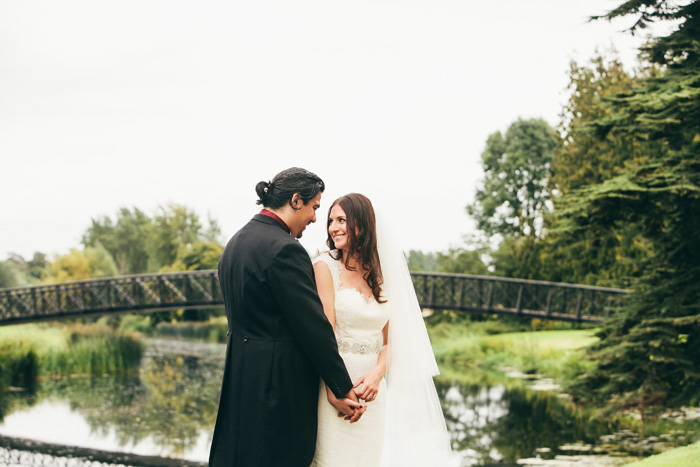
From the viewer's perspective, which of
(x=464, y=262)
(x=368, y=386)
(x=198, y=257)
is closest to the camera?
(x=368, y=386)

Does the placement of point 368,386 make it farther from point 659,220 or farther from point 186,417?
point 186,417

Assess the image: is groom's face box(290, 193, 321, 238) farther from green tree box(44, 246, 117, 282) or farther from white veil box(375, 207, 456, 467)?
green tree box(44, 246, 117, 282)

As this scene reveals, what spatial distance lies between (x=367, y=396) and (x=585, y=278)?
2131 centimetres

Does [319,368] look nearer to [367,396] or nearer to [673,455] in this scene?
[367,396]

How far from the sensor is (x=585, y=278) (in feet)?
74.1

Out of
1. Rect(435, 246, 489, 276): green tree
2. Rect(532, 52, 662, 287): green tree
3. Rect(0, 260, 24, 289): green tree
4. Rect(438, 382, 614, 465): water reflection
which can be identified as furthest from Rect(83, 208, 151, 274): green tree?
Rect(438, 382, 614, 465): water reflection

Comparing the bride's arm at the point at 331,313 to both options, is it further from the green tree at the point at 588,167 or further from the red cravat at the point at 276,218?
the green tree at the point at 588,167

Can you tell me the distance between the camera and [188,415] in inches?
490

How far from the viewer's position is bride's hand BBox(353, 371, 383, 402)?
2.93 metres

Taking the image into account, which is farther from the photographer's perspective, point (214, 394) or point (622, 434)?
point (214, 394)

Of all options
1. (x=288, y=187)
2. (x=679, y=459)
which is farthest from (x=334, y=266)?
(x=679, y=459)

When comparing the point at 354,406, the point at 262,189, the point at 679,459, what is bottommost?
the point at 679,459

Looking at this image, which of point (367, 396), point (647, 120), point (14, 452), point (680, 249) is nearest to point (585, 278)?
point (680, 249)

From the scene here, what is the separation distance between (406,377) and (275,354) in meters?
1.07
